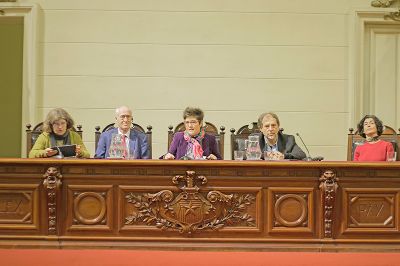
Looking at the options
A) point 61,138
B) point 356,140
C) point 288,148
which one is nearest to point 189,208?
point 288,148

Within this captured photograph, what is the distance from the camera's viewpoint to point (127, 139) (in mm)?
4781

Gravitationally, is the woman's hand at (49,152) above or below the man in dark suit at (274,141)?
below

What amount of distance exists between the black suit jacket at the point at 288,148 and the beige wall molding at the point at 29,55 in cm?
300

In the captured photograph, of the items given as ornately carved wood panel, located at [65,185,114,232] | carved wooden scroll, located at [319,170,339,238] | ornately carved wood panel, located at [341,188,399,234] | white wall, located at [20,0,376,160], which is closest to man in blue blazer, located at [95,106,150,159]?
ornately carved wood panel, located at [65,185,114,232]

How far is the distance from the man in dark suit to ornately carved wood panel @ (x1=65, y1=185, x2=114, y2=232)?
1.35 meters

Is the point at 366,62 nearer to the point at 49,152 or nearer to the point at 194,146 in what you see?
the point at 194,146

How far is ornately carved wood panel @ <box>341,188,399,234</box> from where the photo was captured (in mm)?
3912

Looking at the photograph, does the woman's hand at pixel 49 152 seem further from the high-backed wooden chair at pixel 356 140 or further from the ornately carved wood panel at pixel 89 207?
the high-backed wooden chair at pixel 356 140

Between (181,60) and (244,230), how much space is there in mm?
3150

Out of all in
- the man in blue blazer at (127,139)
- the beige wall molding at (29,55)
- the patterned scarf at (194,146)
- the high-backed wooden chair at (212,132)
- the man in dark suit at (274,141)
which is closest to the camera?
the patterned scarf at (194,146)

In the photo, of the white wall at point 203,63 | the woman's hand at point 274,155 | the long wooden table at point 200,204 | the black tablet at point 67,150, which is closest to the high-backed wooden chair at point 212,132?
the woman's hand at point 274,155

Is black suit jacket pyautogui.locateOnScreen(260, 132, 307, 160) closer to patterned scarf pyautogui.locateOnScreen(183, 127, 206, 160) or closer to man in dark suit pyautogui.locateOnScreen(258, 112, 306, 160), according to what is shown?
man in dark suit pyautogui.locateOnScreen(258, 112, 306, 160)

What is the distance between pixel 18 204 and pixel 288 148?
2.06 m

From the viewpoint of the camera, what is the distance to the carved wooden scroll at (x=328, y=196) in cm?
387
